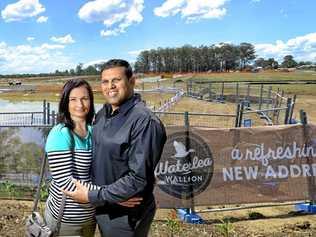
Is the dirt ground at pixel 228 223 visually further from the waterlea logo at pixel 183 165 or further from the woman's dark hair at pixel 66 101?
the woman's dark hair at pixel 66 101

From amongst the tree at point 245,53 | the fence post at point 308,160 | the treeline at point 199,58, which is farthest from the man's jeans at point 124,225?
the tree at point 245,53

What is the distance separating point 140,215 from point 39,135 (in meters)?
5.85

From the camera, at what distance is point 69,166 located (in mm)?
2906

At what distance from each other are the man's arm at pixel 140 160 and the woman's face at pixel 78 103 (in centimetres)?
53

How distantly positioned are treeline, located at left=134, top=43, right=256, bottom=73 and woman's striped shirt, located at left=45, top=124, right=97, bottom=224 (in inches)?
5441

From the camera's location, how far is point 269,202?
7.64 metres

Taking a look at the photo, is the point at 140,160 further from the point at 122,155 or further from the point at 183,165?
the point at 183,165

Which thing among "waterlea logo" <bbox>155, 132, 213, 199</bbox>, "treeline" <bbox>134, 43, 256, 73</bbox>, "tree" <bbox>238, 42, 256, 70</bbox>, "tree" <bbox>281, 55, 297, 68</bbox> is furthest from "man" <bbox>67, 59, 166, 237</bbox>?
"tree" <bbox>281, 55, 297, 68</bbox>

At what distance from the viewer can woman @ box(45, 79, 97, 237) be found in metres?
2.90

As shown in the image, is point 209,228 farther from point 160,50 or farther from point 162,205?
point 160,50

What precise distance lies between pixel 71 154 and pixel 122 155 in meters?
0.38

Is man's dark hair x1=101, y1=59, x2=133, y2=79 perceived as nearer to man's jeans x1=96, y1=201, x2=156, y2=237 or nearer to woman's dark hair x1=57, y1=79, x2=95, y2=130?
woman's dark hair x1=57, y1=79, x2=95, y2=130

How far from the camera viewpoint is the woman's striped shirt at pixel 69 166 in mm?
2900

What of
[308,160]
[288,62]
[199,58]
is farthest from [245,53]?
[308,160]
